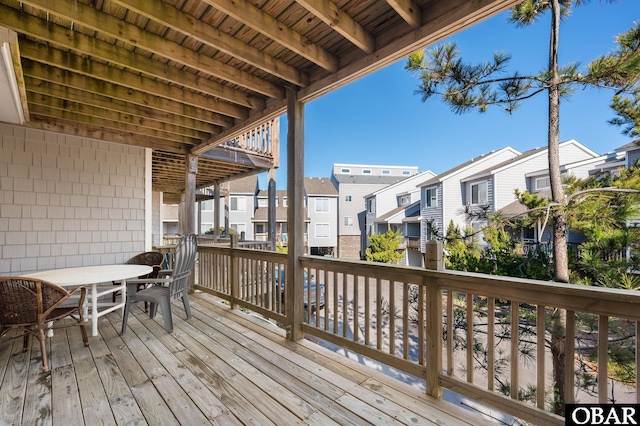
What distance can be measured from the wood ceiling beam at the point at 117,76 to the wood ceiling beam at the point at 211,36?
1245 millimetres

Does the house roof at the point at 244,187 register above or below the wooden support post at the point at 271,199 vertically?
above

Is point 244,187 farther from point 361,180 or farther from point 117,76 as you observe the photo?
point 117,76

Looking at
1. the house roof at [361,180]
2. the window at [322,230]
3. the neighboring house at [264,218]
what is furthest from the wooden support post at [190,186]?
the house roof at [361,180]

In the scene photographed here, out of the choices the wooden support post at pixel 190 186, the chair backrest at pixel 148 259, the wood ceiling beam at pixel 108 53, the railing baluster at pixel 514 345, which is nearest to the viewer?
the railing baluster at pixel 514 345

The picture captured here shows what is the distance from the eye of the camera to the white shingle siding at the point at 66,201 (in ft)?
12.5

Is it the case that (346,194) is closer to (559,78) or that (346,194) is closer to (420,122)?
(420,122)

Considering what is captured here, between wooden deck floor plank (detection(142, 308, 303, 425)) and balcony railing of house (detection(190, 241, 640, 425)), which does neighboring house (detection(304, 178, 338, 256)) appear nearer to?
balcony railing of house (detection(190, 241, 640, 425))

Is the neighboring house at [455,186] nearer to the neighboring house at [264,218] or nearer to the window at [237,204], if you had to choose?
the neighboring house at [264,218]

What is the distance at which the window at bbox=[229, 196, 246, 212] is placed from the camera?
65.7 feet

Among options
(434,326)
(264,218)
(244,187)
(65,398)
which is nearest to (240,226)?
(264,218)

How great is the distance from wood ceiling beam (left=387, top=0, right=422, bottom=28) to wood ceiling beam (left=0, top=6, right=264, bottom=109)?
6.94 ft

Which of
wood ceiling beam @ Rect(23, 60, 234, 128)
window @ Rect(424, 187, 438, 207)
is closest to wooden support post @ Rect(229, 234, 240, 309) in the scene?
wood ceiling beam @ Rect(23, 60, 234, 128)

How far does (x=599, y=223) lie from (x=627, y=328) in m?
1.25

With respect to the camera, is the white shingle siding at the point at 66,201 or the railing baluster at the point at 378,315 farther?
the white shingle siding at the point at 66,201
